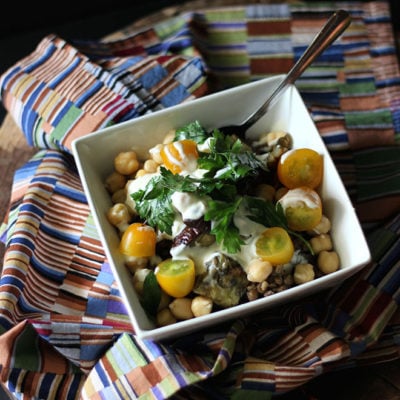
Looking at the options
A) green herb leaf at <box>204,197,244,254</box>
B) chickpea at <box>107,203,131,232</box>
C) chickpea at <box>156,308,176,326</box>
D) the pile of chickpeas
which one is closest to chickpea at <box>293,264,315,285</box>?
the pile of chickpeas

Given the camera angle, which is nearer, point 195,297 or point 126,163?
point 195,297

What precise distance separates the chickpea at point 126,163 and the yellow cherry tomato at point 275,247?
32cm

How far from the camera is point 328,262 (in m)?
1.11

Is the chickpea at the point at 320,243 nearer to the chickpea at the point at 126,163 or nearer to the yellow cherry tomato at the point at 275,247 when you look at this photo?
the yellow cherry tomato at the point at 275,247

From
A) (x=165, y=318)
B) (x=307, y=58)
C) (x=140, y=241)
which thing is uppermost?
(x=307, y=58)

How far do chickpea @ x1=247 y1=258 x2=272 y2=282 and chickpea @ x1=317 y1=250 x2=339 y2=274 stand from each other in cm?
11

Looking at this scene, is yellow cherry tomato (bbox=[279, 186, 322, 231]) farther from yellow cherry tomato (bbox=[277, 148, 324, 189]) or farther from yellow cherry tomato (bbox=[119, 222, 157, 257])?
yellow cherry tomato (bbox=[119, 222, 157, 257])

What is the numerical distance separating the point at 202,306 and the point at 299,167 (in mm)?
301

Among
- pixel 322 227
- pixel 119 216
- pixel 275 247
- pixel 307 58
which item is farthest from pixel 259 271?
pixel 307 58

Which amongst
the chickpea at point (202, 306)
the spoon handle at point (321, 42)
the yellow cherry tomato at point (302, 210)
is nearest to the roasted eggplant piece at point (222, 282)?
the chickpea at point (202, 306)

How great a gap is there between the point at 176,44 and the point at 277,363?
816mm

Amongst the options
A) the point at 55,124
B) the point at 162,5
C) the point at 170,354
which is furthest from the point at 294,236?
the point at 162,5

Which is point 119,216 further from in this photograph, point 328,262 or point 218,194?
point 328,262

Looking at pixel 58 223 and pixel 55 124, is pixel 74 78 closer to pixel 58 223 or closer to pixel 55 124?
pixel 55 124
